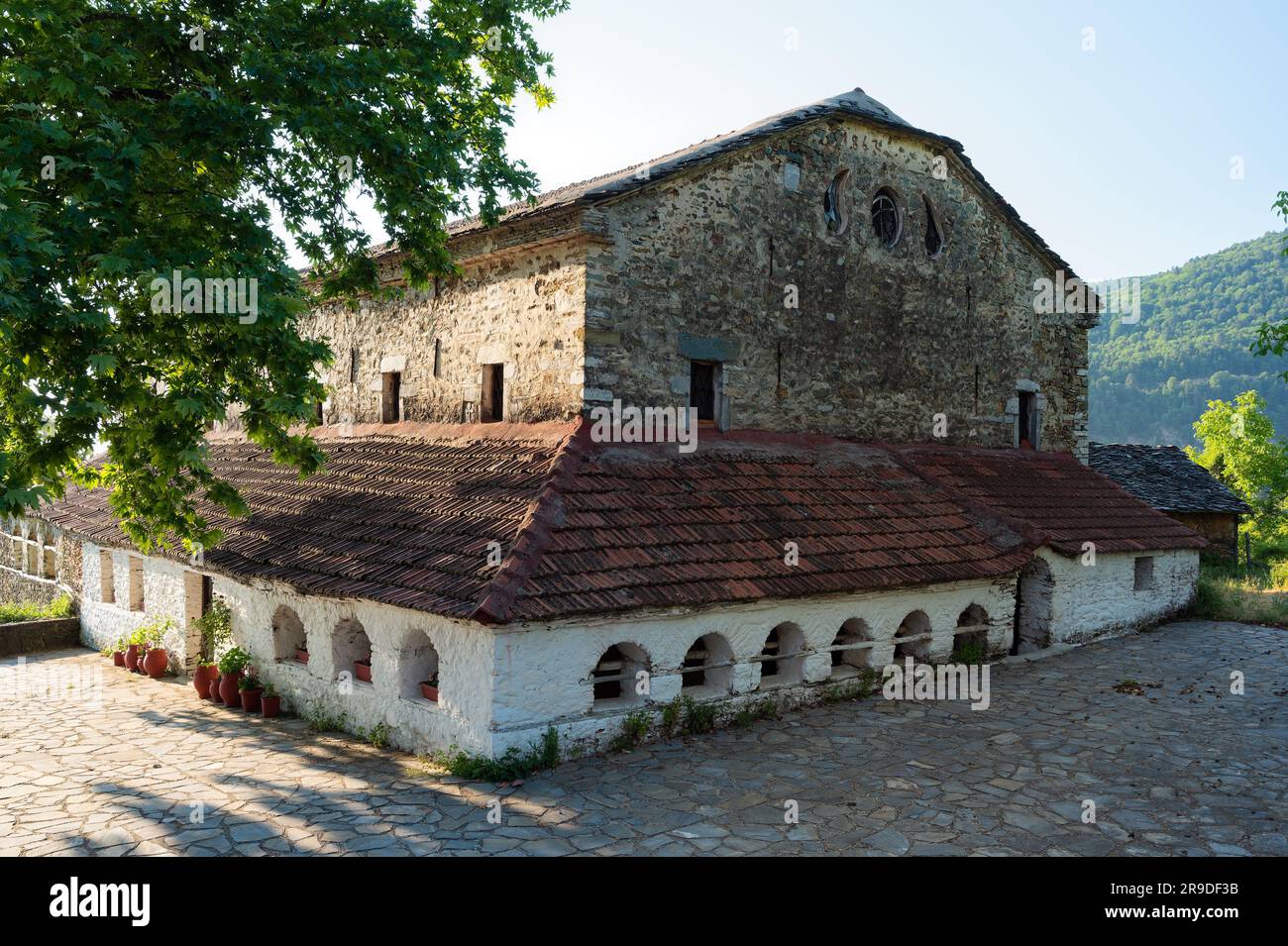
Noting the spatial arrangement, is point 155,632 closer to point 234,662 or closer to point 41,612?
point 234,662

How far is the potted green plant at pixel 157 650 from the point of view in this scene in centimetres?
1359

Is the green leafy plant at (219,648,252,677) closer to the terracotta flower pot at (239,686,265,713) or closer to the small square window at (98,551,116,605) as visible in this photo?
the terracotta flower pot at (239,686,265,713)

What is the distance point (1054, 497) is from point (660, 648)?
9343 mm

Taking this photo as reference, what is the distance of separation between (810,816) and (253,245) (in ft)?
24.7

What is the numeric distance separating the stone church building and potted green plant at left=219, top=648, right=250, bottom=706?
219mm

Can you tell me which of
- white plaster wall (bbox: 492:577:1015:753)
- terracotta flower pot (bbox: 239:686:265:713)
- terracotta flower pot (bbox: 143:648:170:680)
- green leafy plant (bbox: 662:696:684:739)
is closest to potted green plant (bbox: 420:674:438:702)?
white plaster wall (bbox: 492:577:1015:753)

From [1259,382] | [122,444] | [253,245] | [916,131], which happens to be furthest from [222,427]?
[1259,382]

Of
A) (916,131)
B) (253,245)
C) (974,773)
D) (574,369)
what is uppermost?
(916,131)

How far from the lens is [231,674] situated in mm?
11781

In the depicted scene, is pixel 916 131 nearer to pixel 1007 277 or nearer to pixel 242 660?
pixel 1007 277

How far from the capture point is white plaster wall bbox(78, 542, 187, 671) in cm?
1372

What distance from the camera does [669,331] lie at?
467 inches

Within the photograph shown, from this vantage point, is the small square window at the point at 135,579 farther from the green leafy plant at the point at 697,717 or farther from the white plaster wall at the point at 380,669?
the green leafy plant at the point at 697,717

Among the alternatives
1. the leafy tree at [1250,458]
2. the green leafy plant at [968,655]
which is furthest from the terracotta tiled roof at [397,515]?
the leafy tree at [1250,458]
